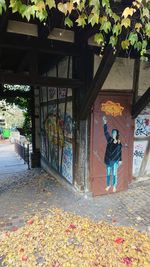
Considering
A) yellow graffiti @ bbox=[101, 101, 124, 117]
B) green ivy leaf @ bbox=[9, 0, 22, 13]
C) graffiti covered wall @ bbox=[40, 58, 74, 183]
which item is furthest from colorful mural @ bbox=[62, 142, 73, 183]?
green ivy leaf @ bbox=[9, 0, 22, 13]

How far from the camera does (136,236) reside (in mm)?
2967

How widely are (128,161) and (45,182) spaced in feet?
7.35

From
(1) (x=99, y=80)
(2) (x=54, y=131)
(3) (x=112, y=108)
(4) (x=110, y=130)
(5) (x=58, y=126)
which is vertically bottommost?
(2) (x=54, y=131)

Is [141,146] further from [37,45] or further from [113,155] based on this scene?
[37,45]

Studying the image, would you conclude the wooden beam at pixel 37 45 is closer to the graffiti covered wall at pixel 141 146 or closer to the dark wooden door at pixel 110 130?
the dark wooden door at pixel 110 130

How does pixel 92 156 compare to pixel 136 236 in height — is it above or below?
above

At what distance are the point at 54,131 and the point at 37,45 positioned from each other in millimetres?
2608

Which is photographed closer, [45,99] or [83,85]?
[83,85]

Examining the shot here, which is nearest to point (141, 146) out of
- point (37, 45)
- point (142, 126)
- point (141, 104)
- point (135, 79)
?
point (142, 126)

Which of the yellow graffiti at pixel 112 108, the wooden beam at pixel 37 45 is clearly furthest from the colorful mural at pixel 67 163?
the wooden beam at pixel 37 45

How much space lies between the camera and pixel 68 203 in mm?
4180

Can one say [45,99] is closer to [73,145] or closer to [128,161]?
[73,145]

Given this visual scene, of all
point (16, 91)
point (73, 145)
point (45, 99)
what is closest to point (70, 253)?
point (73, 145)

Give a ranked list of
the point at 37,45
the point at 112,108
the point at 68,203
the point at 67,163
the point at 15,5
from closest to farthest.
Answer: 1. the point at 15,5
2. the point at 37,45
3. the point at 68,203
4. the point at 112,108
5. the point at 67,163
